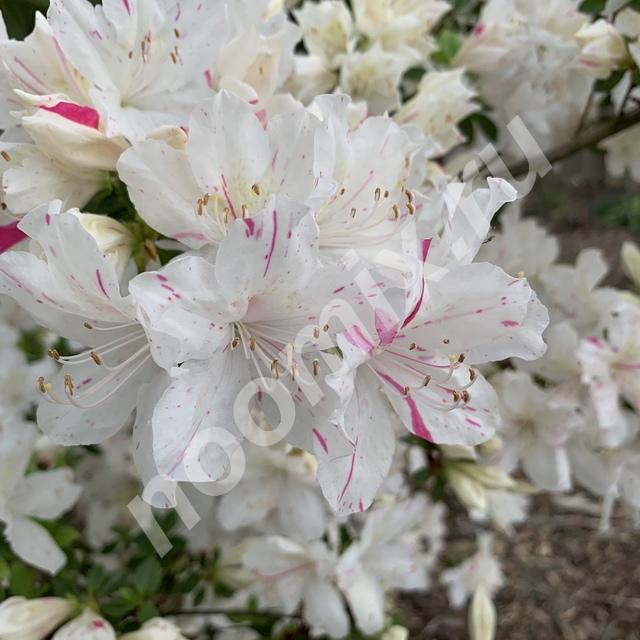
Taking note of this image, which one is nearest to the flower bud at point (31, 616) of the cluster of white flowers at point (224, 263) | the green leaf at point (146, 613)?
the cluster of white flowers at point (224, 263)

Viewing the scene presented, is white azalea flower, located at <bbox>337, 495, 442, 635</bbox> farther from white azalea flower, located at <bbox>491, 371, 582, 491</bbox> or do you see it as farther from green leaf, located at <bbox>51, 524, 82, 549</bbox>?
green leaf, located at <bbox>51, 524, 82, 549</bbox>

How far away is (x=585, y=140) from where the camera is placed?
143cm

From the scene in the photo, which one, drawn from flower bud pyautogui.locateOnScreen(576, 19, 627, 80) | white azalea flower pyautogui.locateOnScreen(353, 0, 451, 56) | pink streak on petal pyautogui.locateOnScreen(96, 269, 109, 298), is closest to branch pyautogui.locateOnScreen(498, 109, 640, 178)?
flower bud pyautogui.locateOnScreen(576, 19, 627, 80)

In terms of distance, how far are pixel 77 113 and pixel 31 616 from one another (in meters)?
0.64

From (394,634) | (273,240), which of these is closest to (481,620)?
(394,634)

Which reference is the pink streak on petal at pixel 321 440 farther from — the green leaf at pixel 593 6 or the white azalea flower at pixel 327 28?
the green leaf at pixel 593 6

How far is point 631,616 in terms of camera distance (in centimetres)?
257

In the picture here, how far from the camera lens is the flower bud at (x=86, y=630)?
1.00 metres

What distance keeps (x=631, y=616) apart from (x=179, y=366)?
2.34 meters

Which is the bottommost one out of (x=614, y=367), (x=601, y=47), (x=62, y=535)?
(x=614, y=367)

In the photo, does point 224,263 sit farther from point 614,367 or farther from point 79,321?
point 614,367

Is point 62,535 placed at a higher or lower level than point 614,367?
higher

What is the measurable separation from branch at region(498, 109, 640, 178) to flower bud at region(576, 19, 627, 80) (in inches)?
6.5

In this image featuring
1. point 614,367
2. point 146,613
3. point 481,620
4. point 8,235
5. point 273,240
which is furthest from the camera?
point 481,620
